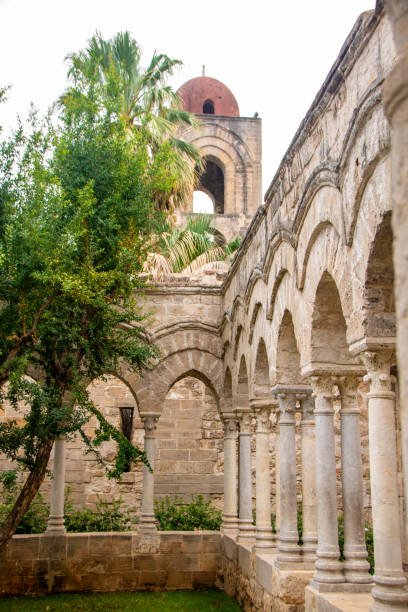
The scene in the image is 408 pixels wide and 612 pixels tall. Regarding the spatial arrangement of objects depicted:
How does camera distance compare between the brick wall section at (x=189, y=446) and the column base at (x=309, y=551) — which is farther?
the brick wall section at (x=189, y=446)

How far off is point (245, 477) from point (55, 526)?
281cm

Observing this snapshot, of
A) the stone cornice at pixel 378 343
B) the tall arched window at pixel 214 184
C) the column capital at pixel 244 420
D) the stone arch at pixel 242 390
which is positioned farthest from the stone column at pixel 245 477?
the tall arched window at pixel 214 184

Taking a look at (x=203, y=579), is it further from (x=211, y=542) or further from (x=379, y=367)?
(x=379, y=367)

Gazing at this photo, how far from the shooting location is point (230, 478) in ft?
33.4

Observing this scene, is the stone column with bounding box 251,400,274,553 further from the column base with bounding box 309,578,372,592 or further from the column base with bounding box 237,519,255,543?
the column base with bounding box 309,578,372,592

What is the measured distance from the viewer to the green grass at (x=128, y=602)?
8156 mm

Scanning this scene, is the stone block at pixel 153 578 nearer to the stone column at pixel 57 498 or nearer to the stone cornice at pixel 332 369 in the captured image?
the stone column at pixel 57 498

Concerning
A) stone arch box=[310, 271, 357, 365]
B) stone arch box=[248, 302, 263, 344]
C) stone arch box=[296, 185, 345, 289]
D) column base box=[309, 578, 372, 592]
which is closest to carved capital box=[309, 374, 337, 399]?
stone arch box=[310, 271, 357, 365]

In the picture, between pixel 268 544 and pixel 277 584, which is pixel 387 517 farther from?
pixel 268 544

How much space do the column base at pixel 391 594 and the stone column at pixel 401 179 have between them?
106 inches

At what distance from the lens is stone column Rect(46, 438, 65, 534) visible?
9500mm

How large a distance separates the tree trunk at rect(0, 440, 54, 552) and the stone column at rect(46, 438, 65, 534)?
2.49 metres

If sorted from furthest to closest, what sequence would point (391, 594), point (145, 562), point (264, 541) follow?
point (145, 562) → point (264, 541) → point (391, 594)

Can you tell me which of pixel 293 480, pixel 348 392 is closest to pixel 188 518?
pixel 293 480
